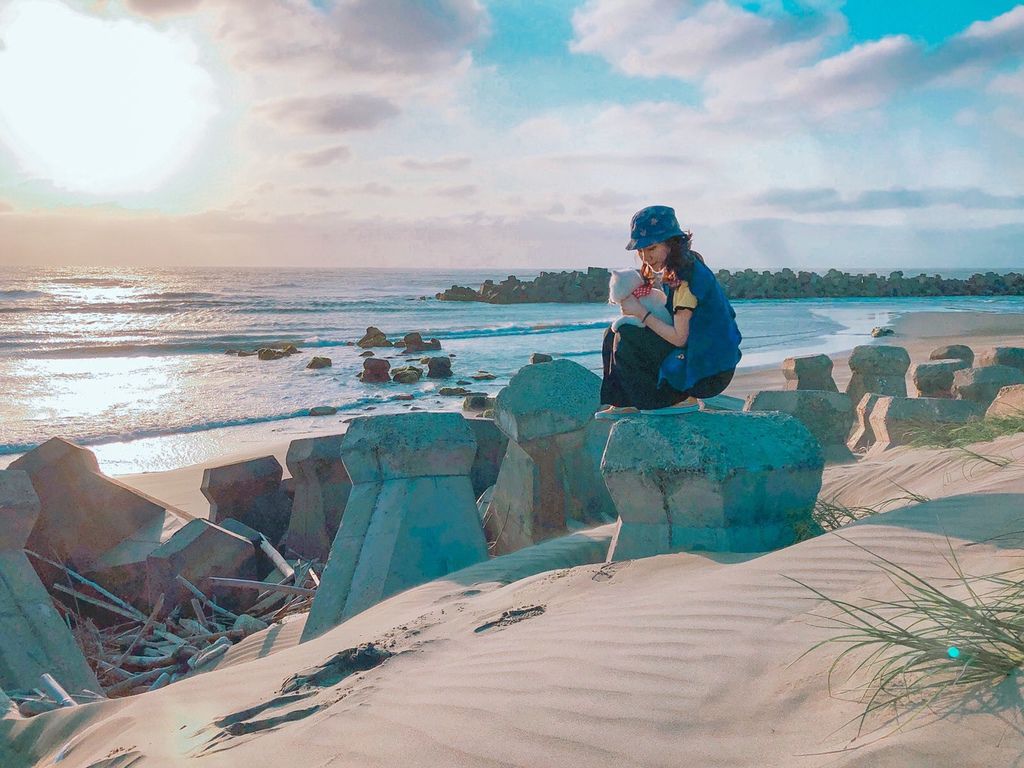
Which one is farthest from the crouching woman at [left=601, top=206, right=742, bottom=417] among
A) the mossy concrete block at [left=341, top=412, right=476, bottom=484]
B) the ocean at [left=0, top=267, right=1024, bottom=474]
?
the ocean at [left=0, top=267, right=1024, bottom=474]

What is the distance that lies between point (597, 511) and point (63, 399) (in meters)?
12.6

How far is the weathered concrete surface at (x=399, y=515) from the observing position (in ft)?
15.2

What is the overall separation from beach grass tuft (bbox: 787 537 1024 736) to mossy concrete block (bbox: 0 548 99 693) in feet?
13.4

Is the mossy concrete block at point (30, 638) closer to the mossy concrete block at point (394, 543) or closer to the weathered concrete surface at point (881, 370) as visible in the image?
the mossy concrete block at point (394, 543)

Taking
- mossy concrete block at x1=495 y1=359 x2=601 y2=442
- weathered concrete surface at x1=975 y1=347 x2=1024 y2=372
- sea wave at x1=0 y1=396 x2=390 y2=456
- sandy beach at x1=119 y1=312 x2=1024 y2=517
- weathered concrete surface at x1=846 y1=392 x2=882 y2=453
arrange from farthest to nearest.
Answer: sea wave at x1=0 y1=396 x2=390 y2=456, sandy beach at x1=119 y1=312 x2=1024 y2=517, weathered concrete surface at x1=975 y1=347 x2=1024 y2=372, weathered concrete surface at x1=846 y1=392 x2=882 y2=453, mossy concrete block at x1=495 y1=359 x2=601 y2=442

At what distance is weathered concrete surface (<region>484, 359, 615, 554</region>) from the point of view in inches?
229

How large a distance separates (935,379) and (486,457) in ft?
14.3

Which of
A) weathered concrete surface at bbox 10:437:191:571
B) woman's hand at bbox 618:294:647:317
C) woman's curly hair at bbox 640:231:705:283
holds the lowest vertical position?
weathered concrete surface at bbox 10:437:191:571

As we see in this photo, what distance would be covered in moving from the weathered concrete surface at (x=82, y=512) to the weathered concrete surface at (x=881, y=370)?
7101 mm

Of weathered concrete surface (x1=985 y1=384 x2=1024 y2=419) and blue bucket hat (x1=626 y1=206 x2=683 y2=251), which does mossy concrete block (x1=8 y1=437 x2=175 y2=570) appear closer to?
blue bucket hat (x1=626 y1=206 x2=683 y2=251)

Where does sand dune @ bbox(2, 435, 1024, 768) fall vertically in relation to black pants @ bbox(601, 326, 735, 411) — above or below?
below

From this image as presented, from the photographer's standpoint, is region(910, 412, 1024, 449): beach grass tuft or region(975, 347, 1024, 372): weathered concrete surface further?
region(975, 347, 1024, 372): weathered concrete surface

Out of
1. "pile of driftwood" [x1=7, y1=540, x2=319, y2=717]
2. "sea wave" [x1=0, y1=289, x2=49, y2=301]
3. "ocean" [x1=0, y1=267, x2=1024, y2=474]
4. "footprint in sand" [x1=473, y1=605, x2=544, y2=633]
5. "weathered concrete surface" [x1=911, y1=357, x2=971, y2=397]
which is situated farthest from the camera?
"sea wave" [x1=0, y1=289, x2=49, y2=301]

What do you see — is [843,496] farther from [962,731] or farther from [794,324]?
[794,324]
